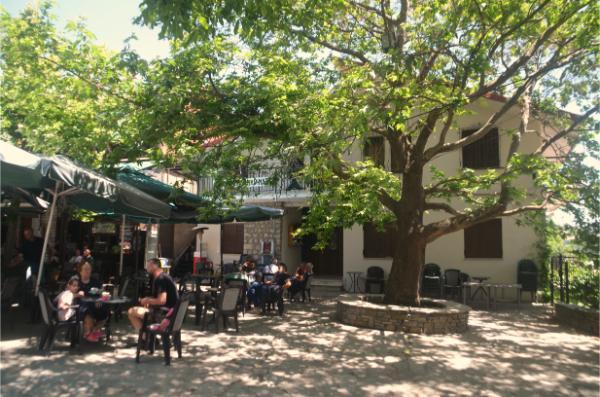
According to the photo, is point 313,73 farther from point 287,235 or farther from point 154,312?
point 287,235

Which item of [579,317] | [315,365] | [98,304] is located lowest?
[315,365]

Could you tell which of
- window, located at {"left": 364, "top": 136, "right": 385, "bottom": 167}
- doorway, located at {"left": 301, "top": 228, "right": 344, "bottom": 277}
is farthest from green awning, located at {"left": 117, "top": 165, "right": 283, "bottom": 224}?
doorway, located at {"left": 301, "top": 228, "right": 344, "bottom": 277}

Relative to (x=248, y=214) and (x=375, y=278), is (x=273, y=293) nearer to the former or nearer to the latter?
(x=248, y=214)

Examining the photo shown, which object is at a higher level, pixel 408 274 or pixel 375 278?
pixel 408 274

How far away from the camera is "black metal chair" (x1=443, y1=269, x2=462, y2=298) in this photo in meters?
13.9

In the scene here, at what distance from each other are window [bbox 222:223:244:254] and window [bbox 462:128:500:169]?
883 cm

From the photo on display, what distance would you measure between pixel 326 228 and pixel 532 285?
6.71m

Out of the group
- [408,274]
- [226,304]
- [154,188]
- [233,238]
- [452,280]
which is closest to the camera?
[226,304]

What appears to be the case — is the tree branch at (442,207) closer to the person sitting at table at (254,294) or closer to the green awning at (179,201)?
the green awning at (179,201)

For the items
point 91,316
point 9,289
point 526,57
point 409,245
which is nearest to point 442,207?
point 409,245

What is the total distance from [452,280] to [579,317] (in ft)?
15.9

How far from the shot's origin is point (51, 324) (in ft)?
20.2

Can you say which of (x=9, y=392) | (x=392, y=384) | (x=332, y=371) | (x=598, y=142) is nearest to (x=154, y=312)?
(x=9, y=392)

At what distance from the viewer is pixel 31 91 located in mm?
8633
